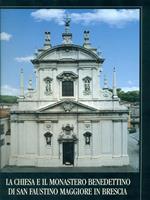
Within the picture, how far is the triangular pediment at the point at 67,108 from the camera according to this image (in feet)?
17.0

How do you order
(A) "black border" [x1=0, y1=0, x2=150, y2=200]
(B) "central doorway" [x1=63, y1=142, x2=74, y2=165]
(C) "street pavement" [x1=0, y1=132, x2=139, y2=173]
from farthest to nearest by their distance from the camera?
(B) "central doorway" [x1=63, y1=142, x2=74, y2=165], (C) "street pavement" [x1=0, y1=132, x2=139, y2=173], (A) "black border" [x1=0, y1=0, x2=150, y2=200]

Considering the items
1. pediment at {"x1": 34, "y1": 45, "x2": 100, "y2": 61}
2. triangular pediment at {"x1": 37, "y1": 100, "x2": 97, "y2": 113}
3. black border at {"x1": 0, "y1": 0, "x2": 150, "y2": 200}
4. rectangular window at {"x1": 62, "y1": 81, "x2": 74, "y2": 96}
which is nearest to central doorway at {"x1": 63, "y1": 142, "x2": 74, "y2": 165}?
triangular pediment at {"x1": 37, "y1": 100, "x2": 97, "y2": 113}

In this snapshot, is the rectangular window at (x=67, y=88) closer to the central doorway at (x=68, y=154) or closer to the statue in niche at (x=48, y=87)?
the statue in niche at (x=48, y=87)

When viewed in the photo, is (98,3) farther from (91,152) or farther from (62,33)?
(91,152)

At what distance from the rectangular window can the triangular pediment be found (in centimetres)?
10

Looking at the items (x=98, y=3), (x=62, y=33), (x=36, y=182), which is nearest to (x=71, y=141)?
(x=36, y=182)

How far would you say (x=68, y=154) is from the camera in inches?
208

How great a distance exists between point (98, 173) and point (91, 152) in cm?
27

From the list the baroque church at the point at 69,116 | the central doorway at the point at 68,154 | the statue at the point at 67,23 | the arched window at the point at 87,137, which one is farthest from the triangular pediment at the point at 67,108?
the statue at the point at 67,23

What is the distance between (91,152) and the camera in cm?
524

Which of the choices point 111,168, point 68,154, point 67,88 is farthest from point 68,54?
point 111,168

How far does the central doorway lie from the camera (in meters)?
5.26

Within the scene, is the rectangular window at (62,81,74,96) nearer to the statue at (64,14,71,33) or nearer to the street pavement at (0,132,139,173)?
the statue at (64,14,71,33)

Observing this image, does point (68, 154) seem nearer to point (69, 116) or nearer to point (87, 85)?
point (69, 116)
